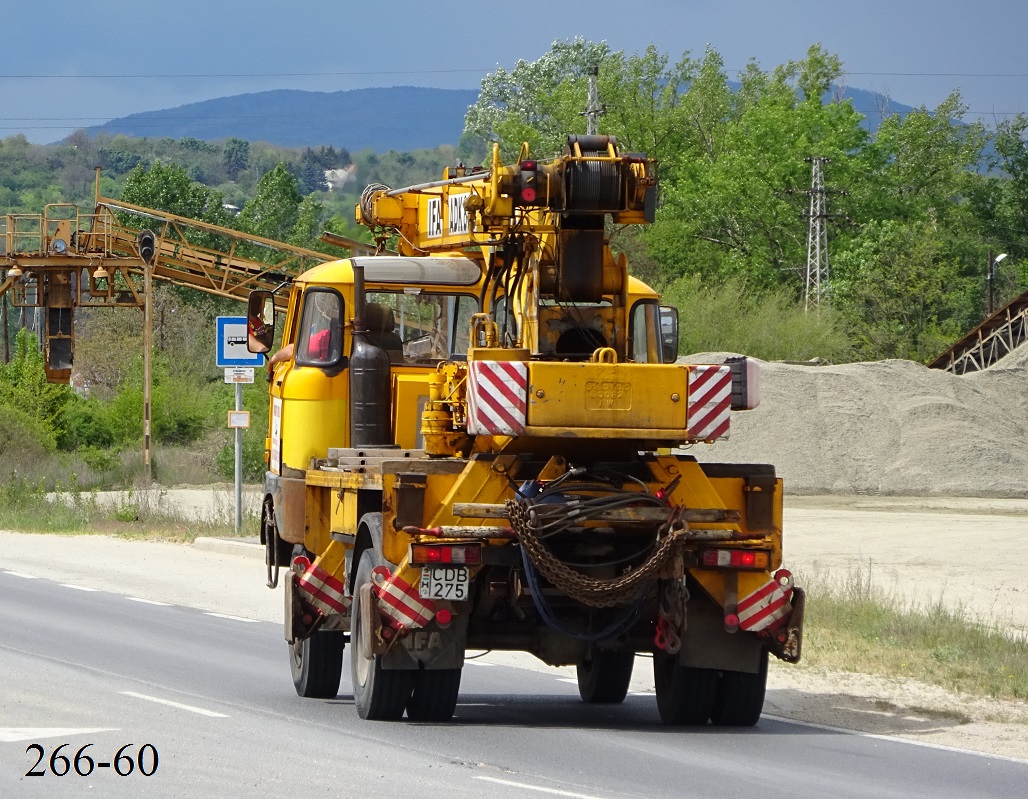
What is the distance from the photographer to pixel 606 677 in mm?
12375

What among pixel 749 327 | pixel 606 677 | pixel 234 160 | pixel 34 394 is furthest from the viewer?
pixel 234 160

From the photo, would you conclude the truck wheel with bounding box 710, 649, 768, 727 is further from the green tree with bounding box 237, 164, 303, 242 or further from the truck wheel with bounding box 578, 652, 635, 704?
the green tree with bounding box 237, 164, 303, 242

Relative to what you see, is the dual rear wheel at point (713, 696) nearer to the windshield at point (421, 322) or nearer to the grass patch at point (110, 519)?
the windshield at point (421, 322)

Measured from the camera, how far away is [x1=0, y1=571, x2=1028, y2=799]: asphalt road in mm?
8406

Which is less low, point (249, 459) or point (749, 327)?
point (749, 327)

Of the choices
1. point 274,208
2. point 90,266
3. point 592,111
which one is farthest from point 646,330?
point 274,208

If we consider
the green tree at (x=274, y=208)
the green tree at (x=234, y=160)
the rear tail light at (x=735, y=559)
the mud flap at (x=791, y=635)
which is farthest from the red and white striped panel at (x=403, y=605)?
the green tree at (x=234, y=160)

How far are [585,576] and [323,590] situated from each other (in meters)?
2.60

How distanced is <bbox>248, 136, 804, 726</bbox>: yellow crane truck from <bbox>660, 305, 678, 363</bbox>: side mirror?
30 cm

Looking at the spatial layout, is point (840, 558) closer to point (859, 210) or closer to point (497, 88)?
point (859, 210)

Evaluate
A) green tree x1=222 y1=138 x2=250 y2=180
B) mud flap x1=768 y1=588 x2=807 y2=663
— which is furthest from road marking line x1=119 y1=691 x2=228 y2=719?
green tree x1=222 y1=138 x2=250 y2=180

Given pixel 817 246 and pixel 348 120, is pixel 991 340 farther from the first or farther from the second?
pixel 348 120

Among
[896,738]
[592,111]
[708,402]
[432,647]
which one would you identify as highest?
[592,111]

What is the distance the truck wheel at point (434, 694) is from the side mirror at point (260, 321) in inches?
153
